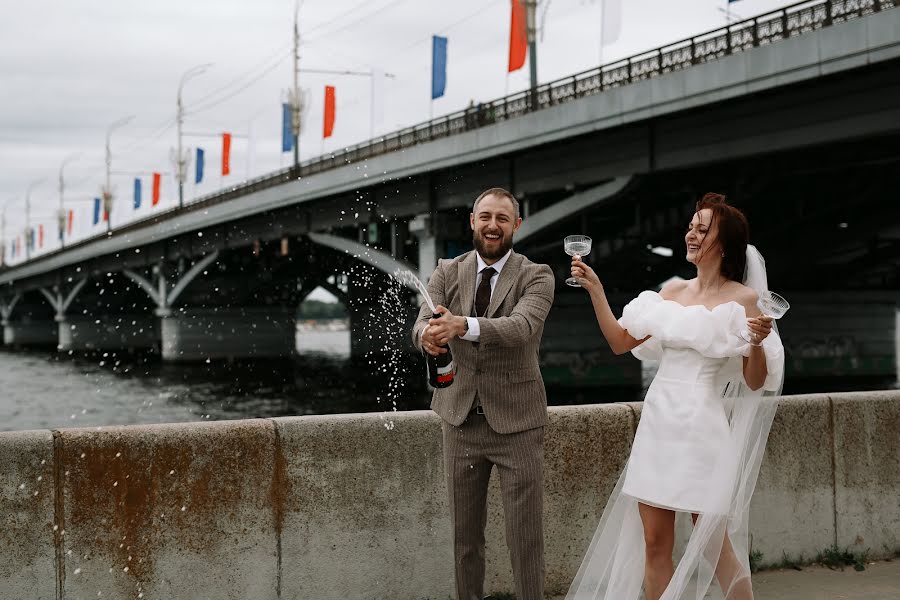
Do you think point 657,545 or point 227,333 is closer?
point 657,545

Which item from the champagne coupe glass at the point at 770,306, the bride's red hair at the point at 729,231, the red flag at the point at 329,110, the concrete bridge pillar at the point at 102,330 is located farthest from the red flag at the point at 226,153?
the champagne coupe glass at the point at 770,306

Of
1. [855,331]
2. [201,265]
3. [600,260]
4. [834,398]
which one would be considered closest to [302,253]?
[201,265]

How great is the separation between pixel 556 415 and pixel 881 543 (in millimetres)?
2084

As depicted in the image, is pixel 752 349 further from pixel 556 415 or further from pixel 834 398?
pixel 834 398

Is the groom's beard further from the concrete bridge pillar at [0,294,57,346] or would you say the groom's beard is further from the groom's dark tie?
the concrete bridge pillar at [0,294,57,346]

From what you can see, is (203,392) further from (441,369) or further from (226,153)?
(441,369)

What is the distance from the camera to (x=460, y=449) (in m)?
3.54

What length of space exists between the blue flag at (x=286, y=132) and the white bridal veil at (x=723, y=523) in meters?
40.9

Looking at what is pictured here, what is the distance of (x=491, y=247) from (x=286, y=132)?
137 ft

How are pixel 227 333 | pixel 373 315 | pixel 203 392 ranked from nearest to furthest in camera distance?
pixel 203 392 → pixel 227 333 → pixel 373 315

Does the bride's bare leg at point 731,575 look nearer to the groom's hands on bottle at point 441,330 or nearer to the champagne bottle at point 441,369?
the champagne bottle at point 441,369

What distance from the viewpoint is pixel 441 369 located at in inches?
134

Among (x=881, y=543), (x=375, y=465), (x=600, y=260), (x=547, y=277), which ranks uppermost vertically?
(x=600, y=260)

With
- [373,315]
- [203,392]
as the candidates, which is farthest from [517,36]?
[373,315]
